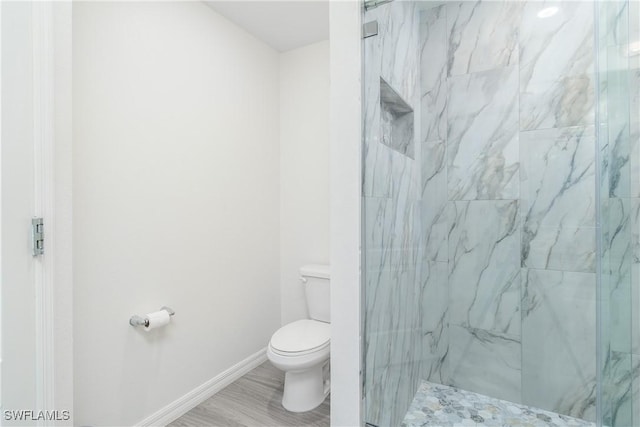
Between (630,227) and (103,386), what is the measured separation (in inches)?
85.4

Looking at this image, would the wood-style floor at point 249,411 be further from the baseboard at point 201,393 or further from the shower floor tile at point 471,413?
the shower floor tile at point 471,413

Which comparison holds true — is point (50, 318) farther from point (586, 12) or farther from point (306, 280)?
point (586, 12)

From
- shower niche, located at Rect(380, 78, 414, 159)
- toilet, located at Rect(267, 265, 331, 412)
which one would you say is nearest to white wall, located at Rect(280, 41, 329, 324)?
toilet, located at Rect(267, 265, 331, 412)

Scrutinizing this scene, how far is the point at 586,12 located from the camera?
166 centimetres

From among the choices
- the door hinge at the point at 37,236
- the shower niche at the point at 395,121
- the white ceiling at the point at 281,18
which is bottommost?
the door hinge at the point at 37,236

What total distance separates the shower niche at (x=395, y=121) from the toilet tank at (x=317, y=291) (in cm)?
100

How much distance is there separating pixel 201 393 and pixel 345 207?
1522 millimetres

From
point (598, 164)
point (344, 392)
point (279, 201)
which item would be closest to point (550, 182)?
point (598, 164)

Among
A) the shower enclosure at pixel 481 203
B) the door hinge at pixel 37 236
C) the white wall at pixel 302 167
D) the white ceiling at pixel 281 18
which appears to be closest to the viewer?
the door hinge at pixel 37 236

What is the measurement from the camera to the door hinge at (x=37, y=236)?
1.12 meters

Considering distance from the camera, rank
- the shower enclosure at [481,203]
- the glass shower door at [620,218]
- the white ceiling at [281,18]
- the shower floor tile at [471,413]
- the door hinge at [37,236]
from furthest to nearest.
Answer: the white ceiling at [281,18] → the shower floor tile at [471,413] → the shower enclosure at [481,203] → the door hinge at [37,236] → the glass shower door at [620,218]

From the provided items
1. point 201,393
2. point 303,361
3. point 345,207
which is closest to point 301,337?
point 303,361

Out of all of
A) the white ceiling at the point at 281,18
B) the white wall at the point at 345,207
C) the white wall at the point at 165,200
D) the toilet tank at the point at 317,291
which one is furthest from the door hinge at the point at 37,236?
the white ceiling at the point at 281,18

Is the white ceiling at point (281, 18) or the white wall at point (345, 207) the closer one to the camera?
the white wall at point (345, 207)
